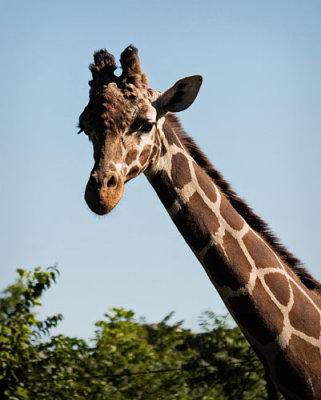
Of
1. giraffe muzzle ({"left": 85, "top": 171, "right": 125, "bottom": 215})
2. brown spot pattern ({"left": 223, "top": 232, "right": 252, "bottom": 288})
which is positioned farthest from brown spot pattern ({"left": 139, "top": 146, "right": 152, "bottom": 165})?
brown spot pattern ({"left": 223, "top": 232, "right": 252, "bottom": 288})

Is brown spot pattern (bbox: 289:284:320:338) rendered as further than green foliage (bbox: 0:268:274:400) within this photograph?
No

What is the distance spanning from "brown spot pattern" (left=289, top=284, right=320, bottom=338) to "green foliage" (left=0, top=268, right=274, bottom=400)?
3583 mm

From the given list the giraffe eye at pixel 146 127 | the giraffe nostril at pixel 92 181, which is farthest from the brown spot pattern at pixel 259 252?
the giraffe nostril at pixel 92 181

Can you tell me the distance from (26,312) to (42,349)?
0.44 m

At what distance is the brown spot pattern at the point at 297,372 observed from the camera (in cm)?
480

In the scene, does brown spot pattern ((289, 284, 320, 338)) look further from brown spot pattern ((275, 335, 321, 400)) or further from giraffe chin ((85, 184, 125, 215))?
giraffe chin ((85, 184, 125, 215))

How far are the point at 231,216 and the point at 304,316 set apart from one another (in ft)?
2.67

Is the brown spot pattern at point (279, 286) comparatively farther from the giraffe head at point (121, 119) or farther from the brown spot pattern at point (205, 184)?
the giraffe head at point (121, 119)

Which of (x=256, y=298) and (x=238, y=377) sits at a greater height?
(x=238, y=377)

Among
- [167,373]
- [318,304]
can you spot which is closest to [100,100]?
[318,304]

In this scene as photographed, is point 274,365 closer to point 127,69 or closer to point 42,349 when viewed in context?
point 127,69

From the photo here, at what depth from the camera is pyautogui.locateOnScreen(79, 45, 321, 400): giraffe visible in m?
4.83

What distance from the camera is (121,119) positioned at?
501cm

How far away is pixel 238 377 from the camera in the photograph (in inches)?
372
